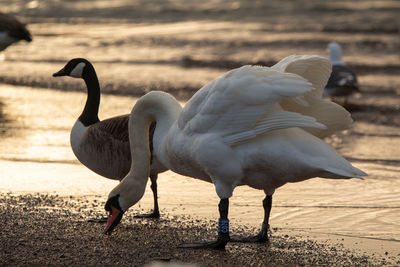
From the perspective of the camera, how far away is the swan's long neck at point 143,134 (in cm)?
562

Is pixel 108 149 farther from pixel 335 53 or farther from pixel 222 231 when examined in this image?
pixel 335 53

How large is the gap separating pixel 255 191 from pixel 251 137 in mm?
2207

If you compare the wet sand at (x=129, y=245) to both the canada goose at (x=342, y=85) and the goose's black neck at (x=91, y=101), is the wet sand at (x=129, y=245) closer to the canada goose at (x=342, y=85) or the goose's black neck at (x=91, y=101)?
the goose's black neck at (x=91, y=101)

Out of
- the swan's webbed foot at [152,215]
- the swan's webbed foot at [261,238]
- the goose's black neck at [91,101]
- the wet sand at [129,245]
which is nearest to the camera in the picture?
the wet sand at [129,245]

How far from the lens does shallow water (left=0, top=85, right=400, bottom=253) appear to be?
6.23 meters

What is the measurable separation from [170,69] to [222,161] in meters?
12.6

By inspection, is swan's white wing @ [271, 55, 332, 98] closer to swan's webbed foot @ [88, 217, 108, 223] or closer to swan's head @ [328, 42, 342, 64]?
swan's webbed foot @ [88, 217, 108, 223]

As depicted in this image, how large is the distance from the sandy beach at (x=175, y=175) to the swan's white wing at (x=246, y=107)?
993mm

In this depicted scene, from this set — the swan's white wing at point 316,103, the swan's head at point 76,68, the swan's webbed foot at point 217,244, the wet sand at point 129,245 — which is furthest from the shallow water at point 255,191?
the swan's head at point 76,68

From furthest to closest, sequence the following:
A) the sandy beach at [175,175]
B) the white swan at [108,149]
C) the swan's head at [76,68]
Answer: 1. the swan's head at [76,68]
2. the white swan at [108,149]
3. the sandy beach at [175,175]

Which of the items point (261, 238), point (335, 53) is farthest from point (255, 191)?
point (335, 53)

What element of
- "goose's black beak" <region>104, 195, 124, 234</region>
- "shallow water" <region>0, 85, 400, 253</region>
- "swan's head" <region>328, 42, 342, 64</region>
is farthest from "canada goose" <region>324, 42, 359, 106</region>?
"goose's black beak" <region>104, 195, 124, 234</region>

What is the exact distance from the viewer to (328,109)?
569cm

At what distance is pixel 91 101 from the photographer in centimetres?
744
